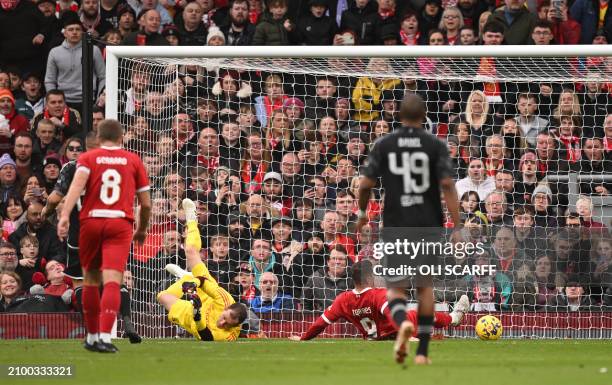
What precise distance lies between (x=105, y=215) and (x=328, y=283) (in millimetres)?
5604

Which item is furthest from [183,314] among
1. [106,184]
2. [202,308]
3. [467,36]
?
[467,36]

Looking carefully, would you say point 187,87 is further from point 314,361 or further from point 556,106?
point 314,361

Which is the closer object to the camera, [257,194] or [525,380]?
[525,380]

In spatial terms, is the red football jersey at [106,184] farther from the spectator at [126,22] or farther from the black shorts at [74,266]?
the spectator at [126,22]

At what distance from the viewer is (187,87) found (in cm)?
1733

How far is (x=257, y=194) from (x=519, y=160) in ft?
11.1

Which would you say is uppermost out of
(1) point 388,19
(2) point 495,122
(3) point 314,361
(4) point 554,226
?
(1) point 388,19

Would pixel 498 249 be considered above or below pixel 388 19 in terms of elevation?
below

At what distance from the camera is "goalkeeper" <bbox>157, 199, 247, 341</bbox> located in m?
14.5

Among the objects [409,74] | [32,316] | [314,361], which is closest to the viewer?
[314,361]

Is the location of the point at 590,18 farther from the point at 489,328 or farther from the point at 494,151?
the point at 489,328

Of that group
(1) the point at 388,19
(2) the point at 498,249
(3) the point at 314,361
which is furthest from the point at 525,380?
(1) the point at 388,19

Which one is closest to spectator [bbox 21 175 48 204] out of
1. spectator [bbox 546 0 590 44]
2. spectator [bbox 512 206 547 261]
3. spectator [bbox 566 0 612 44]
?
spectator [bbox 512 206 547 261]

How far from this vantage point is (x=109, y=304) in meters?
11.3
